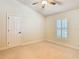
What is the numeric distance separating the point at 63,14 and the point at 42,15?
1588 millimetres

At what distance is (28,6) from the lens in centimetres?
577

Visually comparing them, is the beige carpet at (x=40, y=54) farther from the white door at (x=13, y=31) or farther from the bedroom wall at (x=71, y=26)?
the white door at (x=13, y=31)

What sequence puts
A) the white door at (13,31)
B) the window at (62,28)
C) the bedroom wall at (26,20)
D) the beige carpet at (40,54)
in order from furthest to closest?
the window at (62,28) → the white door at (13,31) → the bedroom wall at (26,20) → the beige carpet at (40,54)

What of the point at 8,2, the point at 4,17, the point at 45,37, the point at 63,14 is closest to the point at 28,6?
the point at 8,2

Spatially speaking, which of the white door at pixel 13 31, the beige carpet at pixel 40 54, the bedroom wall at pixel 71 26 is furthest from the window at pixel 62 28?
the white door at pixel 13 31

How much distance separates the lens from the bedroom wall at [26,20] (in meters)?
4.88

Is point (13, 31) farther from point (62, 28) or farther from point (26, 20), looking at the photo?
point (62, 28)

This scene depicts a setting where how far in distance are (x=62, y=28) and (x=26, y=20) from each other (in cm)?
214

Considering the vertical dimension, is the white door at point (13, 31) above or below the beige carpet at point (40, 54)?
above

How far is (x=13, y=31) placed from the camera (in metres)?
5.27

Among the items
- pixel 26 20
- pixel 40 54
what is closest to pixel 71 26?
pixel 40 54

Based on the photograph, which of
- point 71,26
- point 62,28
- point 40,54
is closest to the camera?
point 40,54

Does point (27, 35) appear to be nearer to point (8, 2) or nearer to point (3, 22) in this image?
point (3, 22)

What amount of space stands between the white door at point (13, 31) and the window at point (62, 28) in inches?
90.5
